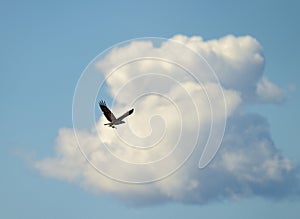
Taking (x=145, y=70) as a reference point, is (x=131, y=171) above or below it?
below

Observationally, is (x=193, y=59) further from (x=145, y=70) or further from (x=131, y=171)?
(x=131, y=171)

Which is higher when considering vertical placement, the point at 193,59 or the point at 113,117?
the point at 193,59

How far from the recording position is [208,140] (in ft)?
606

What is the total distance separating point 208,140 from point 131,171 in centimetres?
1452

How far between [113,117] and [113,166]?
10.6m

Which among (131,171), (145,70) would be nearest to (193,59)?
(145,70)

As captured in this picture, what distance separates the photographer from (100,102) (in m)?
181

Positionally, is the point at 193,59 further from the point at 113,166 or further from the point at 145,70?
the point at 113,166

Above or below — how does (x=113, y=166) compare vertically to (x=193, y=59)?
→ below

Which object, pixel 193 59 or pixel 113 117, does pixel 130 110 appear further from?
pixel 193 59

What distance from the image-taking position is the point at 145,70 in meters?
186

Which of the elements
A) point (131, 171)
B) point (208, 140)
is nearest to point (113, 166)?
point (131, 171)

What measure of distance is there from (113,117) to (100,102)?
433 cm

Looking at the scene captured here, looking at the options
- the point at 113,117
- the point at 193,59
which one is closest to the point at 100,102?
the point at 113,117
